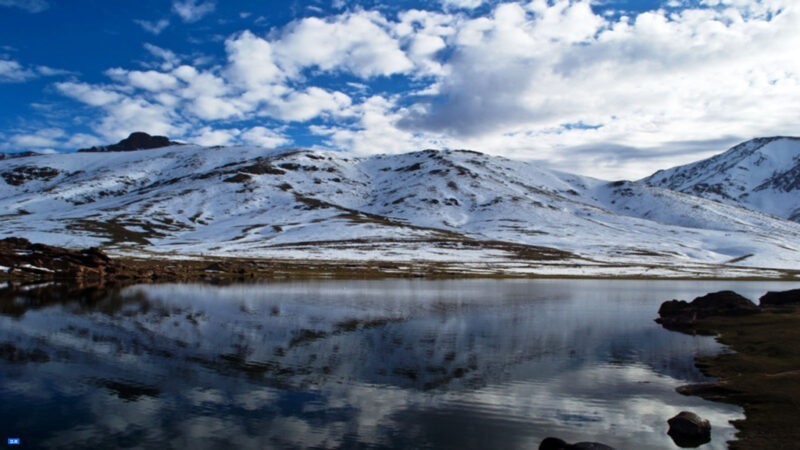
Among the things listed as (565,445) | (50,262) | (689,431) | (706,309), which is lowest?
(689,431)

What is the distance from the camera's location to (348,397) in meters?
23.9

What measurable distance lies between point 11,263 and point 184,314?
2423 inches

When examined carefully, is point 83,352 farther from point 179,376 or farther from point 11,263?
point 11,263

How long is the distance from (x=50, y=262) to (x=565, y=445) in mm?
100252

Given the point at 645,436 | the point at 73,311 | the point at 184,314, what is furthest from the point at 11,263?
the point at 645,436

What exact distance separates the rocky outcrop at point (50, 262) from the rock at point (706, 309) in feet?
271

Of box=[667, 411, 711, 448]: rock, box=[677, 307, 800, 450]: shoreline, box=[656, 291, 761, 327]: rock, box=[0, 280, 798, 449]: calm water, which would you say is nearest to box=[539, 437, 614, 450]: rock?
box=[0, 280, 798, 449]: calm water

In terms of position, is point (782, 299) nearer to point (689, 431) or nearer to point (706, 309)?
point (706, 309)

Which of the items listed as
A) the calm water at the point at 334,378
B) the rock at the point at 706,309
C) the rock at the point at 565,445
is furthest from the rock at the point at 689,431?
the rock at the point at 706,309

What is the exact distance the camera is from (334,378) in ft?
89.1

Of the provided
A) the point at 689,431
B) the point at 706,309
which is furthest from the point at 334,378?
the point at 706,309

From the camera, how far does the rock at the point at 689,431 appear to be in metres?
19.0

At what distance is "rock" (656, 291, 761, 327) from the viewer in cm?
5038

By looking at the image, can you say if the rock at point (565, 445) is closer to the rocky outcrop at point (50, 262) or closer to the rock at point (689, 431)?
the rock at point (689, 431)
